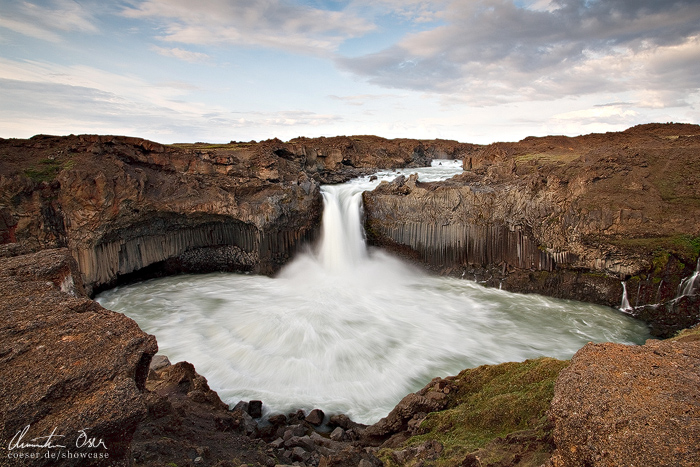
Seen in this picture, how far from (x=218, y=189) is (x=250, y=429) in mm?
13464

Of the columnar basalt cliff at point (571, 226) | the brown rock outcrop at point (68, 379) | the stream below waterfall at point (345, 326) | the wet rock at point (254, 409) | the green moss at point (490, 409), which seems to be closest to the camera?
the brown rock outcrop at point (68, 379)

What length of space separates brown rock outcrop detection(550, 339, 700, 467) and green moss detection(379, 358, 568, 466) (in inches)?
32.8

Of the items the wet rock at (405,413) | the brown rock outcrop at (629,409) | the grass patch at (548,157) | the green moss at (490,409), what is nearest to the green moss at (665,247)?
the grass patch at (548,157)

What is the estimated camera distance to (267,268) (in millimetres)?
19906

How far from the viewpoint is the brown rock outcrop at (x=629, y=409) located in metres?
3.06

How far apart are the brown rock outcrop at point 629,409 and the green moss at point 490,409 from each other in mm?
833

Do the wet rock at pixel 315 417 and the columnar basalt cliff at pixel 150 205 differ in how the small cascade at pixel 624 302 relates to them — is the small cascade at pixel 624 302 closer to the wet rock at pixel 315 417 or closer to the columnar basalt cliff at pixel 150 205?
the wet rock at pixel 315 417

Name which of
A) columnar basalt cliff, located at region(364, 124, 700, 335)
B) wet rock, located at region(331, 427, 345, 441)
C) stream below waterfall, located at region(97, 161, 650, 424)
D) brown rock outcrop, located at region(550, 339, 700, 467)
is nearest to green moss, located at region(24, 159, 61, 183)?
stream below waterfall, located at region(97, 161, 650, 424)

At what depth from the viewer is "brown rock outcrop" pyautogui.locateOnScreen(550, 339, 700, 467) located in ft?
10.0

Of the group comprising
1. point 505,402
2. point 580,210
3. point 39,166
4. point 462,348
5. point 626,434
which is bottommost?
point 462,348

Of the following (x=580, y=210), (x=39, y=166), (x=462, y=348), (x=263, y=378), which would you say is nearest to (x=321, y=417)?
(x=263, y=378)

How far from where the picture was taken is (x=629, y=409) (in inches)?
135

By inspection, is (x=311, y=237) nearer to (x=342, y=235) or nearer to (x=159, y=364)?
(x=342, y=235)

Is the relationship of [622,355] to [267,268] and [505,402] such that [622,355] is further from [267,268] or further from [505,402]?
[267,268]
